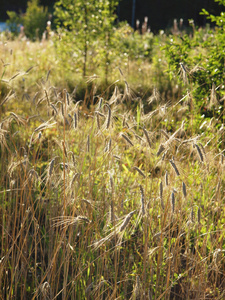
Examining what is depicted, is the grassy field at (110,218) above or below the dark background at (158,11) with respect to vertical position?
below

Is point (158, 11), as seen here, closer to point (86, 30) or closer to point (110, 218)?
point (86, 30)

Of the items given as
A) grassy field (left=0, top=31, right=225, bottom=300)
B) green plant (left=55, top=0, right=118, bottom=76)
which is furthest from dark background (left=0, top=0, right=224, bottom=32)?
grassy field (left=0, top=31, right=225, bottom=300)

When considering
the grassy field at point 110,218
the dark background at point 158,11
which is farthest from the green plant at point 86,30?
the dark background at point 158,11

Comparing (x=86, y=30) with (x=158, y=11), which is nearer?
(x=86, y=30)

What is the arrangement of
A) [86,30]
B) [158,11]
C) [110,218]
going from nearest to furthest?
[110,218]
[86,30]
[158,11]

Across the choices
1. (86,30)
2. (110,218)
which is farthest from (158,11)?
(110,218)

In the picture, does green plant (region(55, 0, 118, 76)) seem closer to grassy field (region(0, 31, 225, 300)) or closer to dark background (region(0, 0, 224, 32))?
grassy field (region(0, 31, 225, 300))

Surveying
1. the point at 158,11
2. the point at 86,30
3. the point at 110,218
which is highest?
the point at 158,11

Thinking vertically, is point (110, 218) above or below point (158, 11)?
below

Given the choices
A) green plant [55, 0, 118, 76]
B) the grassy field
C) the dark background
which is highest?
the dark background

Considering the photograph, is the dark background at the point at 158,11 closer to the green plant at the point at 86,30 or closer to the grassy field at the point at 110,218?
the green plant at the point at 86,30

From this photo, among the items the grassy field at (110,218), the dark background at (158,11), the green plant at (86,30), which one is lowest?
the grassy field at (110,218)

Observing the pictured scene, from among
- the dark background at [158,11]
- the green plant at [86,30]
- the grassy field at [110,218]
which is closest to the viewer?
the grassy field at [110,218]

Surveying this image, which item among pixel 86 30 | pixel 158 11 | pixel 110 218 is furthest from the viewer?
pixel 158 11
